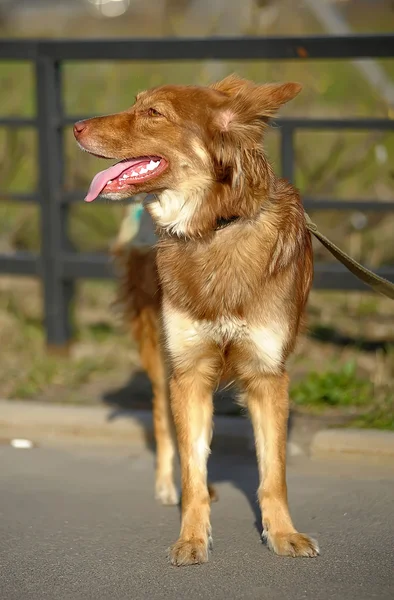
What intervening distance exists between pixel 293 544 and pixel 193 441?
0.59 meters

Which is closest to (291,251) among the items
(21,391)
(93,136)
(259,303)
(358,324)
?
(259,303)

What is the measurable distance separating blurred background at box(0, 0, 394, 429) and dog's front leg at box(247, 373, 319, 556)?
1.46 metres

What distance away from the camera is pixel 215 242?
4625 millimetres

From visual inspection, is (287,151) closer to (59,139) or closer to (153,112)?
(59,139)

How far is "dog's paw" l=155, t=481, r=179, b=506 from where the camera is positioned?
5.37 metres

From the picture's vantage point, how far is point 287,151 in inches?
286

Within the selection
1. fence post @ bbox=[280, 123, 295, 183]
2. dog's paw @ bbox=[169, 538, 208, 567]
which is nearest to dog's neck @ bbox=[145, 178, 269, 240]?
dog's paw @ bbox=[169, 538, 208, 567]

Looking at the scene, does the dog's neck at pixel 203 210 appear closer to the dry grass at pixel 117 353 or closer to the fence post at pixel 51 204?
the dry grass at pixel 117 353

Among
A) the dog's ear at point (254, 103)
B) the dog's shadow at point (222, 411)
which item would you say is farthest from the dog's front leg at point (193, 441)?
the dog's ear at point (254, 103)

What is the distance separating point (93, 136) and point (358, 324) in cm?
387

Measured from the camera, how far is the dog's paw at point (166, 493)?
537cm

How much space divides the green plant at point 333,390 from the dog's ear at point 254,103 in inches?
99.9

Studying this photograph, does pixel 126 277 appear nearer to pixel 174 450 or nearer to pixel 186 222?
pixel 174 450

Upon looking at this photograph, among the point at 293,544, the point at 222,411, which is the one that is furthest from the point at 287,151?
the point at 293,544
